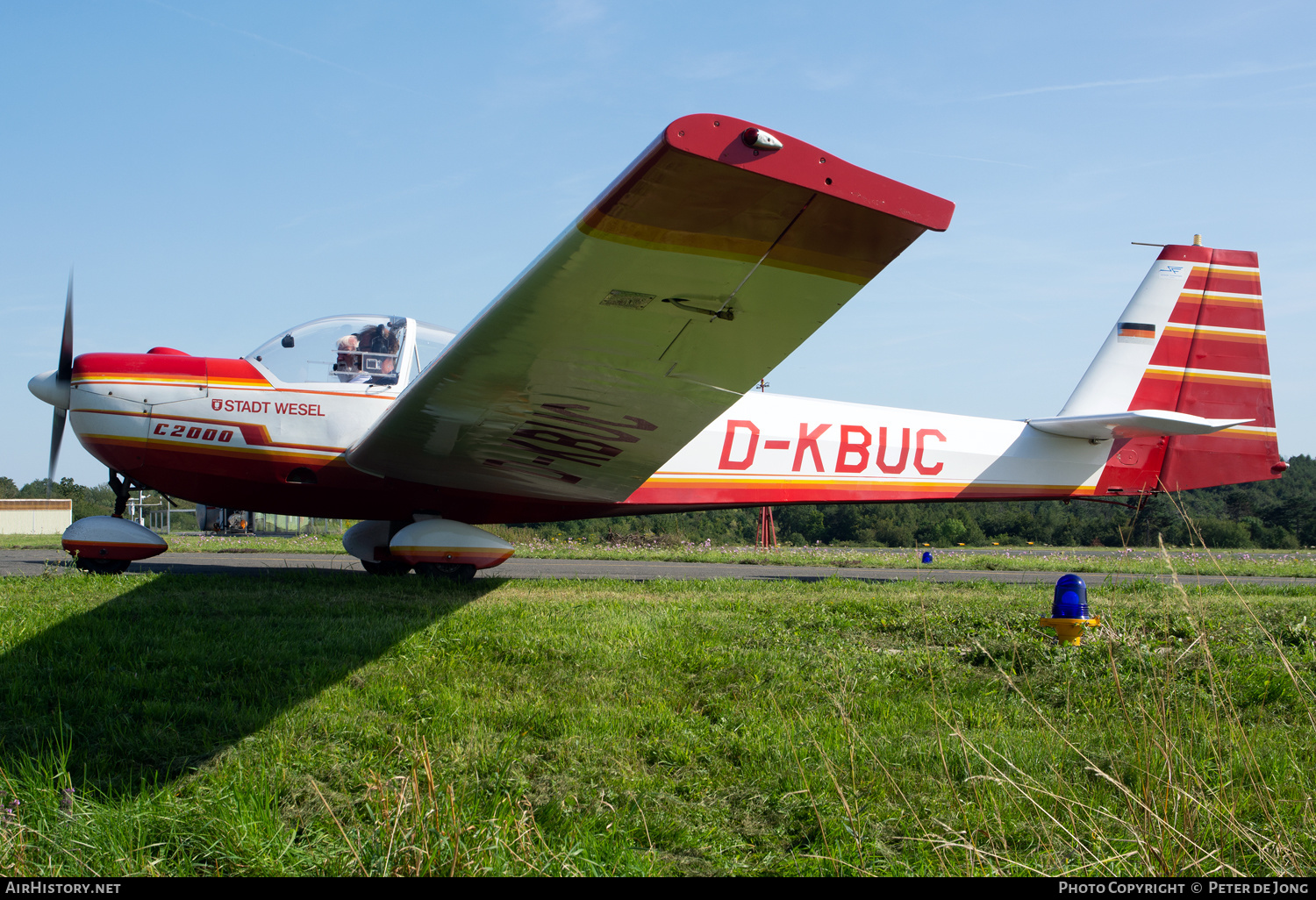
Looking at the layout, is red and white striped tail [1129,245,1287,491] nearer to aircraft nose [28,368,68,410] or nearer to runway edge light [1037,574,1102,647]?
runway edge light [1037,574,1102,647]

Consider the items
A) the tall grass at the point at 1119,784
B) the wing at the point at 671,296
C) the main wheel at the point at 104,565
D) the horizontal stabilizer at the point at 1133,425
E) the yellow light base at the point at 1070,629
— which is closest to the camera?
the tall grass at the point at 1119,784

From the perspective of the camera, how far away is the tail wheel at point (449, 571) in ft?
24.2

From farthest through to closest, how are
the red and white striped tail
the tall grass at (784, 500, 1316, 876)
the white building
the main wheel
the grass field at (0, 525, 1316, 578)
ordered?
the white building → the grass field at (0, 525, 1316, 578) → the red and white striped tail → the main wheel → the tall grass at (784, 500, 1316, 876)

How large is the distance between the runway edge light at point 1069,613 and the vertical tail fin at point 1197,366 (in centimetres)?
545

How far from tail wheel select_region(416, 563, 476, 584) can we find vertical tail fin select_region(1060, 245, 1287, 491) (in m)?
7.36

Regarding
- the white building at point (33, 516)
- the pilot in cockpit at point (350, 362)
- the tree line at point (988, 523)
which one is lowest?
the white building at point (33, 516)

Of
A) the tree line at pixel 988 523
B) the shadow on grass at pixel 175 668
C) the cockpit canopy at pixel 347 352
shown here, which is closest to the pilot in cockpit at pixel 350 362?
the cockpit canopy at pixel 347 352

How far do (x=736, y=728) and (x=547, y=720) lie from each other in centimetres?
87

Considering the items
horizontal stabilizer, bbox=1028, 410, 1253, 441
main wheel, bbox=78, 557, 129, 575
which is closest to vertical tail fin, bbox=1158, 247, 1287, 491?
horizontal stabilizer, bbox=1028, 410, 1253, 441

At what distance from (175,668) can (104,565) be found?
391 cm

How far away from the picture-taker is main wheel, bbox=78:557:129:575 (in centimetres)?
688

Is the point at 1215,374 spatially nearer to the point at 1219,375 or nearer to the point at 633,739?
the point at 1219,375

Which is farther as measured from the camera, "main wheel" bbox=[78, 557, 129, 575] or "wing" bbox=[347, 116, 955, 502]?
"main wheel" bbox=[78, 557, 129, 575]

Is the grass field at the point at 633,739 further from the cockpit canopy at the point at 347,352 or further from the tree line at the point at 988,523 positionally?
the tree line at the point at 988,523
